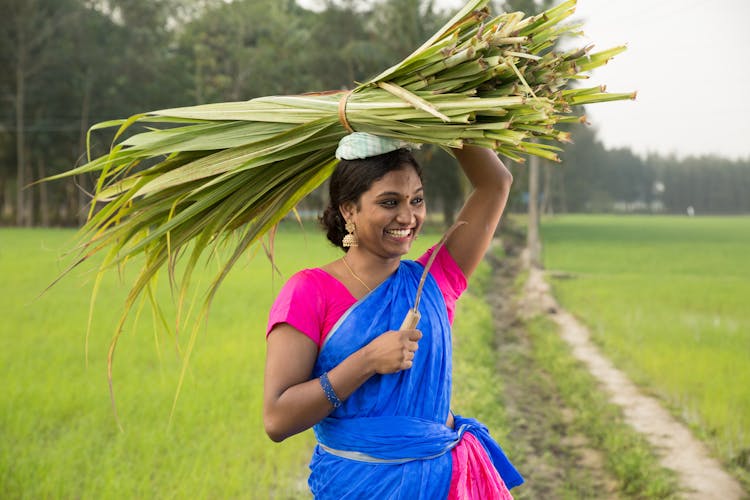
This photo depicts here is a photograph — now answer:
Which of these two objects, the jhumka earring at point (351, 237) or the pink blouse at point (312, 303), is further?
the jhumka earring at point (351, 237)

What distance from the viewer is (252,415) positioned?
5.21m

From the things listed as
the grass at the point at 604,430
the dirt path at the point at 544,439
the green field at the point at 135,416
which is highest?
the green field at the point at 135,416

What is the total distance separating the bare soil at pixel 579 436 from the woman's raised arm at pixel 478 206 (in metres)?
2.61

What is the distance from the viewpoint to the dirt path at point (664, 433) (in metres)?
4.44

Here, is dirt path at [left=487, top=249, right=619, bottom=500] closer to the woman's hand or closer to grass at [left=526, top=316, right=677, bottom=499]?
grass at [left=526, top=316, right=677, bottom=499]

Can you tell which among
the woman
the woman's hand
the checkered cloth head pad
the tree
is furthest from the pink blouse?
the tree

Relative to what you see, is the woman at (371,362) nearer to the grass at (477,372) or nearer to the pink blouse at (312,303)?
the pink blouse at (312,303)

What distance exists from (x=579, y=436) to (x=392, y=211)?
4252mm

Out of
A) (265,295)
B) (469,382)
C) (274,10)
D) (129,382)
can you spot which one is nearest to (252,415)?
(129,382)

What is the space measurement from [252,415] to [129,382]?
119cm

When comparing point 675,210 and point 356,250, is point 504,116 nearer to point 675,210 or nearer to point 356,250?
point 356,250

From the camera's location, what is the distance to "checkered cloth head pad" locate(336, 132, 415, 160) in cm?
189

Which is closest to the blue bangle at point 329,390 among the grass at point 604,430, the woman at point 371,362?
the woman at point 371,362

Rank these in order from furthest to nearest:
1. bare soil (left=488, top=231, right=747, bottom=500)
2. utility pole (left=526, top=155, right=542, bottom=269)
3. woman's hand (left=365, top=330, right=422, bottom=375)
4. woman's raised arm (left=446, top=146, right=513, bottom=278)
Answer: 1. utility pole (left=526, top=155, right=542, bottom=269)
2. bare soil (left=488, top=231, right=747, bottom=500)
3. woman's raised arm (left=446, top=146, right=513, bottom=278)
4. woman's hand (left=365, top=330, right=422, bottom=375)
